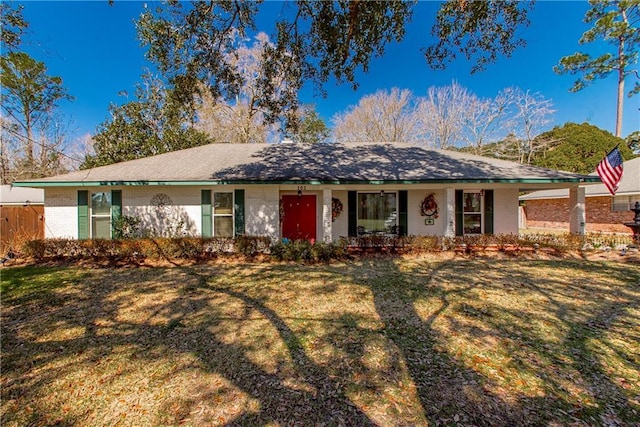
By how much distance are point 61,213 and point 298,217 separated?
8061mm

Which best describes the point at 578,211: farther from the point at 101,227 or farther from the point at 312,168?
the point at 101,227

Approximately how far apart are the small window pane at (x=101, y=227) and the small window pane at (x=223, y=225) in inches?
144

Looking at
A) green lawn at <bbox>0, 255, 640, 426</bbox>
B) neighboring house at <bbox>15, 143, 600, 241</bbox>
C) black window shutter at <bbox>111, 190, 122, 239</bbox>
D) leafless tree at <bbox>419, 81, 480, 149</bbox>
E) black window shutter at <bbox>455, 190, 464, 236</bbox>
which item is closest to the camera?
→ green lawn at <bbox>0, 255, 640, 426</bbox>

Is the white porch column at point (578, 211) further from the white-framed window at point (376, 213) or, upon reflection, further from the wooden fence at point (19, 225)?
the wooden fence at point (19, 225)

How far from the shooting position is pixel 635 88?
19594mm

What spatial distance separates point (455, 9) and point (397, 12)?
3.69ft

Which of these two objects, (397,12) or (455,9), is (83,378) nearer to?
(397,12)

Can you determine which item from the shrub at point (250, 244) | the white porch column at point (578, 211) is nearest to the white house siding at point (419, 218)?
the white porch column at point (578, 211)

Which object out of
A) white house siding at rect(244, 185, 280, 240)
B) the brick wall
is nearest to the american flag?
the brick wall

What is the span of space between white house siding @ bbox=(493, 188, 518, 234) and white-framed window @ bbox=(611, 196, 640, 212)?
29.7ft

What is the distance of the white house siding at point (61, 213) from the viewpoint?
372 inches

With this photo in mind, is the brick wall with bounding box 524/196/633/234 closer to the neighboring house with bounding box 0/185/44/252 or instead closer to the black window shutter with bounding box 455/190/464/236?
the black window shutter with bounding box 455/190/464/236

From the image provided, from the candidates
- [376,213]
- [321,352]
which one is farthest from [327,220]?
[321,352]

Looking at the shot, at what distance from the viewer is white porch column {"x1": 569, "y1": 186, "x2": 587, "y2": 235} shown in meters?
9.44
